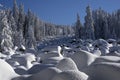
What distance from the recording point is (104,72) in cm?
855

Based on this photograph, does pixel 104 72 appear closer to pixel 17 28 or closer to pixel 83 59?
pixel 83 59

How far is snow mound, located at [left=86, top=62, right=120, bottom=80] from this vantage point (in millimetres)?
8328

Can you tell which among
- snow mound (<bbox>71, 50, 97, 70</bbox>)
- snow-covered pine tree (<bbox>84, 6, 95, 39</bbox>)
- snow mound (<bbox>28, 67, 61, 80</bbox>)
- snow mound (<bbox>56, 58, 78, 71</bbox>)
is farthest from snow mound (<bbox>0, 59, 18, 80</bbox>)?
snow-covered pine tree (<bbox>84, 6, 95, 39</bbox>)

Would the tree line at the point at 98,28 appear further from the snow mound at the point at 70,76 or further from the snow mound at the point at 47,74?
the snow mound at the point at 70,76

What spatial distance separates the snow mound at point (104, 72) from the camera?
833 cm

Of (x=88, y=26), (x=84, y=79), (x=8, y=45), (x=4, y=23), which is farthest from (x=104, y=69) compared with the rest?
(x=88, y=26)

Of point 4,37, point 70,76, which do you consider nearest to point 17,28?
point 4,37

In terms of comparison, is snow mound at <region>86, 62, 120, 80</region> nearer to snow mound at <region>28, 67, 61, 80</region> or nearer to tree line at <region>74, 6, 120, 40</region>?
snow mound at <region>28, 67, 61, 80</region>

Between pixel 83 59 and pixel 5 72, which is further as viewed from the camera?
pixel 83 59

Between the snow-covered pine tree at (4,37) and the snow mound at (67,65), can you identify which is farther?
the snow-covered pine tree at (4,37)

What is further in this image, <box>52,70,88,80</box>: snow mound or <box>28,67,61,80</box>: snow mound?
<box>28,67,61,80</box>: snow mound

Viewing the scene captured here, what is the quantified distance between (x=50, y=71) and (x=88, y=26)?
83641 mm

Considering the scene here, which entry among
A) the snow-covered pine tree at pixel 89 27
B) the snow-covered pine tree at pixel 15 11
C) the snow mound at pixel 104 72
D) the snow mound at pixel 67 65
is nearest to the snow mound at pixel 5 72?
the snow mound at pixel 67 65

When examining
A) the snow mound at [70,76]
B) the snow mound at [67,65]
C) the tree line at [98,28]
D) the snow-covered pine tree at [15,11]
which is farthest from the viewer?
the snow-covered pine tree at [15,11]
